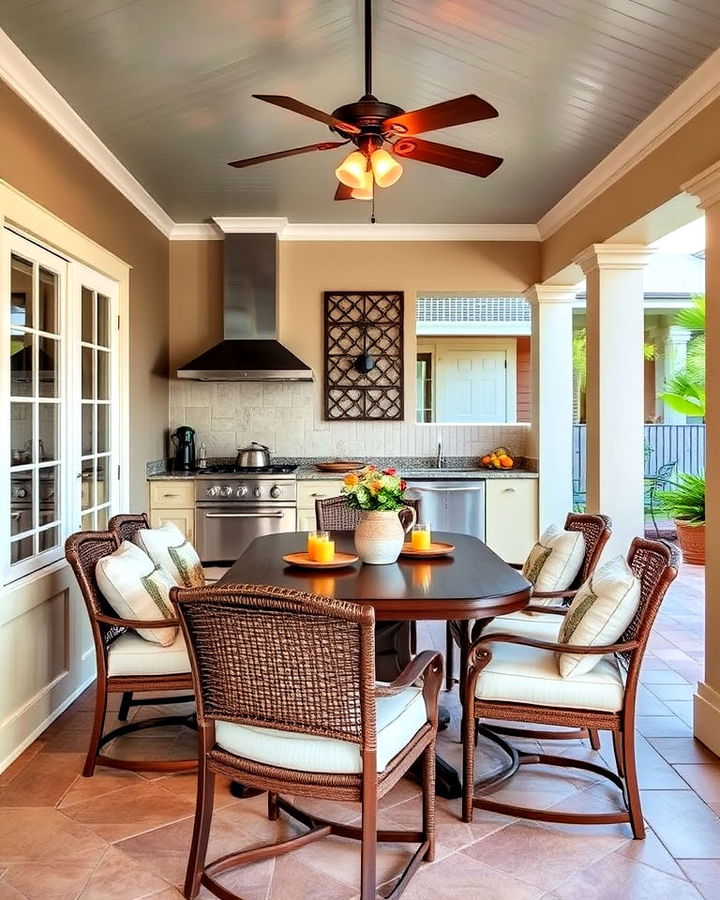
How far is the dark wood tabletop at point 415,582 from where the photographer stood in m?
2.37

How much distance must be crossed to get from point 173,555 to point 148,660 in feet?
1.74

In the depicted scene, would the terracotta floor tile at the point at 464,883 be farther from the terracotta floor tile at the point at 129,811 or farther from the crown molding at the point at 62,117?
the crown molding at the point at 62,117

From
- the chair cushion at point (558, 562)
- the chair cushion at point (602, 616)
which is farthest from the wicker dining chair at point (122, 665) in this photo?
the chair cushion at point (558, 562)

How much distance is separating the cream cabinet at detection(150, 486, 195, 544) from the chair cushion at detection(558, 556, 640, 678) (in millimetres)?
3528

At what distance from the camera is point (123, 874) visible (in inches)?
87.0

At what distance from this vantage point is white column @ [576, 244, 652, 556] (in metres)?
4.54

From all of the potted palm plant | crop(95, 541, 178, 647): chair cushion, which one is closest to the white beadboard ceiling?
crop(95, 541, 178, 647): chair cushion

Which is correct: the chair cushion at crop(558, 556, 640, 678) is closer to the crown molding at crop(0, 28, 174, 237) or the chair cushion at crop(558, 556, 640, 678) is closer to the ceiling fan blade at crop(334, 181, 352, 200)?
the ceiling fan blade at crop(334, 181, 352, 200)

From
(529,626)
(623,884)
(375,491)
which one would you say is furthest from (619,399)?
(623,884)

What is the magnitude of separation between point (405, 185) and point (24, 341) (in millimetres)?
2687

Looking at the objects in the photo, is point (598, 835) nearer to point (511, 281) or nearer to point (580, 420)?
point (511, 281)

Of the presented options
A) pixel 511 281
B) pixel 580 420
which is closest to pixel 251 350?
pixel 511 281

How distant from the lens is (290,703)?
6.27 ft

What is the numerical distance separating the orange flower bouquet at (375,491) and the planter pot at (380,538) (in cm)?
3
